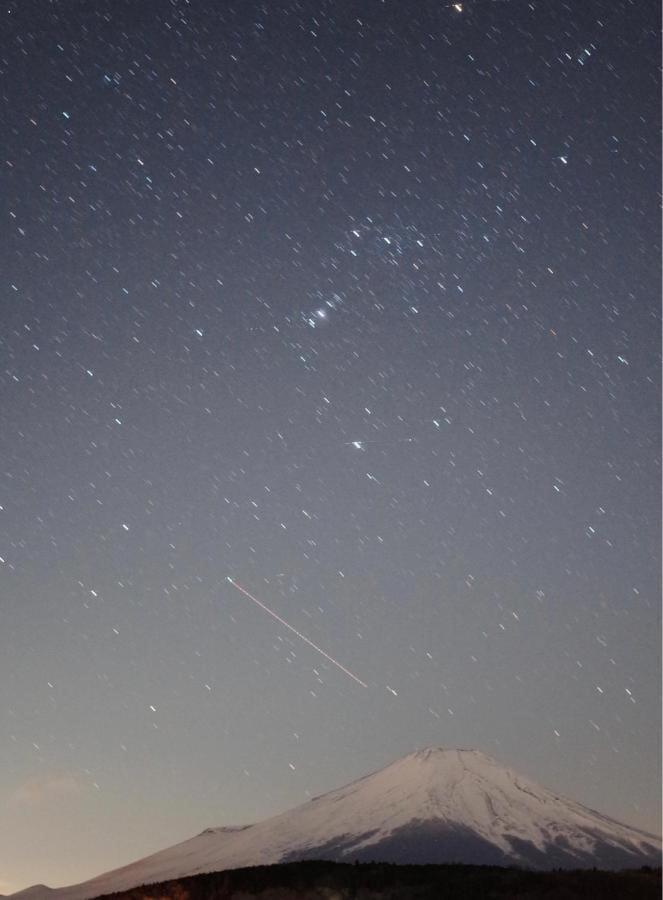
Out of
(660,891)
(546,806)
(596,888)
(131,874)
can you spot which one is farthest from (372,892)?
(131,874)

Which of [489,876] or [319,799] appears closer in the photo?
[489,876]

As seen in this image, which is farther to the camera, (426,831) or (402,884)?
(426,831)

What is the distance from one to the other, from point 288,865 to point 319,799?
62730mm

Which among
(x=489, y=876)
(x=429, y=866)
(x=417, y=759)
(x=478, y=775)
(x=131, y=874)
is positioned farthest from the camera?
(x=417, y=759)

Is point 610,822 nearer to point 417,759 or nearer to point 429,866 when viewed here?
point 417,759

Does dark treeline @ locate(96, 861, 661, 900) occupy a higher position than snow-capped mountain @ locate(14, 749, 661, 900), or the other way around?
snow-capped mountain @ locate(14, 749, 661, 900)

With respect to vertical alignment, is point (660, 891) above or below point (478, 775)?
below

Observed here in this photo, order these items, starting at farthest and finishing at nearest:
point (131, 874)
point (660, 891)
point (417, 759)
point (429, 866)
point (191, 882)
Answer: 1. point (417, 759)
2. point (131, 874)
3. point (191, 882)
4. point (429, 866)
5. point (660, 891)

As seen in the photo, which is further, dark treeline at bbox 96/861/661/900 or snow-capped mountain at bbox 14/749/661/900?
snow-capped mountain at bbox 14/749/661/900

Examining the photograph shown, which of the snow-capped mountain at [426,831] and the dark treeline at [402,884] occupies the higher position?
the snow-capped mountain at [426,831]

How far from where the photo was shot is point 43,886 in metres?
167

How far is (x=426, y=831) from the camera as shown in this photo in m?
114

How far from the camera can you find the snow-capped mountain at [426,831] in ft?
339

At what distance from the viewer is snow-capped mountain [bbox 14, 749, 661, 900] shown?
103 m
